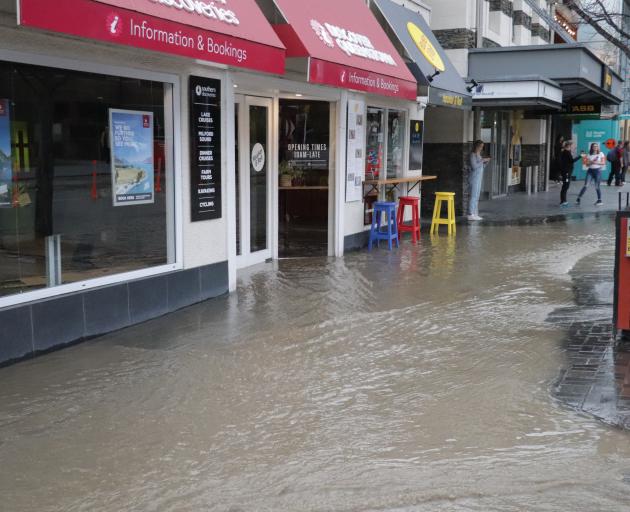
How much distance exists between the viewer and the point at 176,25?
6344 mm

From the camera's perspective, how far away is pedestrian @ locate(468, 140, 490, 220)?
53.5 feet

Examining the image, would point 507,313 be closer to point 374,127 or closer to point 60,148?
point 60,148

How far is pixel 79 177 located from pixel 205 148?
1.75 metres

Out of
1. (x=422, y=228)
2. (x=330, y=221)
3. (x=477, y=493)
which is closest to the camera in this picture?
(x=477, y=493)

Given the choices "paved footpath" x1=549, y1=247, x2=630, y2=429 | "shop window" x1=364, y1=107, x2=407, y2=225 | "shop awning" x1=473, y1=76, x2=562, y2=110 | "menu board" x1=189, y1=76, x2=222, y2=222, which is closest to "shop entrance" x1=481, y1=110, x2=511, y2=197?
"shop awning" x1=473, y1=76, x2=562, y2=110

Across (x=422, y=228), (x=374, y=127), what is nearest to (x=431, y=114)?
(x=422, y=228)

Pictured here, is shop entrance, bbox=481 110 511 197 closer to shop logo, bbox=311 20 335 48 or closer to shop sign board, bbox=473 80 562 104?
shop sign board, bbox=473 80 562 104

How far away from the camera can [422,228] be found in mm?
15633

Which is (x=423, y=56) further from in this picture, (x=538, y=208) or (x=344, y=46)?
(x=538, y=208)

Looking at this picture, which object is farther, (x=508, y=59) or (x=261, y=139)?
(x=508, y=59)

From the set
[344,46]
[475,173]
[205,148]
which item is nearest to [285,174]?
[344,46]

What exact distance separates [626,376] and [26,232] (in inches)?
191

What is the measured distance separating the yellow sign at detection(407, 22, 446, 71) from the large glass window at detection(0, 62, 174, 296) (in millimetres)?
7259

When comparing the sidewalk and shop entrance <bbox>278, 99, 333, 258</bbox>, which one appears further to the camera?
the sidewalk
